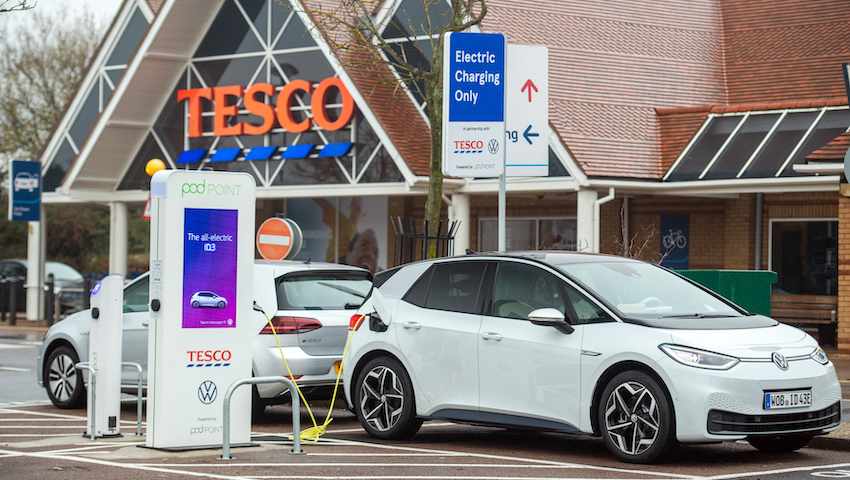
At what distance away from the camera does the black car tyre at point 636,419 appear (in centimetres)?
778

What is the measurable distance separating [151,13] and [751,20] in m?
14.0

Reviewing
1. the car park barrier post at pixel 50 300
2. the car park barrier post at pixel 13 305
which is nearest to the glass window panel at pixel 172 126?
the car park barrier post at pixel 50 300

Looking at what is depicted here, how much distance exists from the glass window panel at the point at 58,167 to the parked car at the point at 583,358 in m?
20.1

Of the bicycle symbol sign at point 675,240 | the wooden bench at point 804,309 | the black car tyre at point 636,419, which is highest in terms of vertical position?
the bicycle symbol sign at point 675,240

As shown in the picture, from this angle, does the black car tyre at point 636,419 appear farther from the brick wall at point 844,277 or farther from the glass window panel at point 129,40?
the glass window panel at point 129,40

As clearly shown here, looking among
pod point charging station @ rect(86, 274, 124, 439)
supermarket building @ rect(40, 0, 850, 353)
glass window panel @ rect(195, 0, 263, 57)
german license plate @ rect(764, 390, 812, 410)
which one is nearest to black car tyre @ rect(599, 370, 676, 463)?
german license plate @ rect(764, 390, 812, 410)

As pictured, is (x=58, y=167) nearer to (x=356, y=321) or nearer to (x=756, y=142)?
(x=756, y=142)

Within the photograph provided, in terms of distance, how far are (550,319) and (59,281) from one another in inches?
938

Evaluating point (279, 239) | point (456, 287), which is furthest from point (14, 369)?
point (456, 287)

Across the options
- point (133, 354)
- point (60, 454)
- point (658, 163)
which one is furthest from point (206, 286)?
point (658, 163)

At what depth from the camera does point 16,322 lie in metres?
29.3

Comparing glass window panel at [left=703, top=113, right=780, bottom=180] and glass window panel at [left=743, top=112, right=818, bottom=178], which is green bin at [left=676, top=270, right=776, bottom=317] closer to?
glass window panel at [left=743, top=112, right=818, bottom=178]

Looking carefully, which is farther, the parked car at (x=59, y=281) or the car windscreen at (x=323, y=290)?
the parked car at (x=59, y=281)

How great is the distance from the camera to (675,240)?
22.5m
